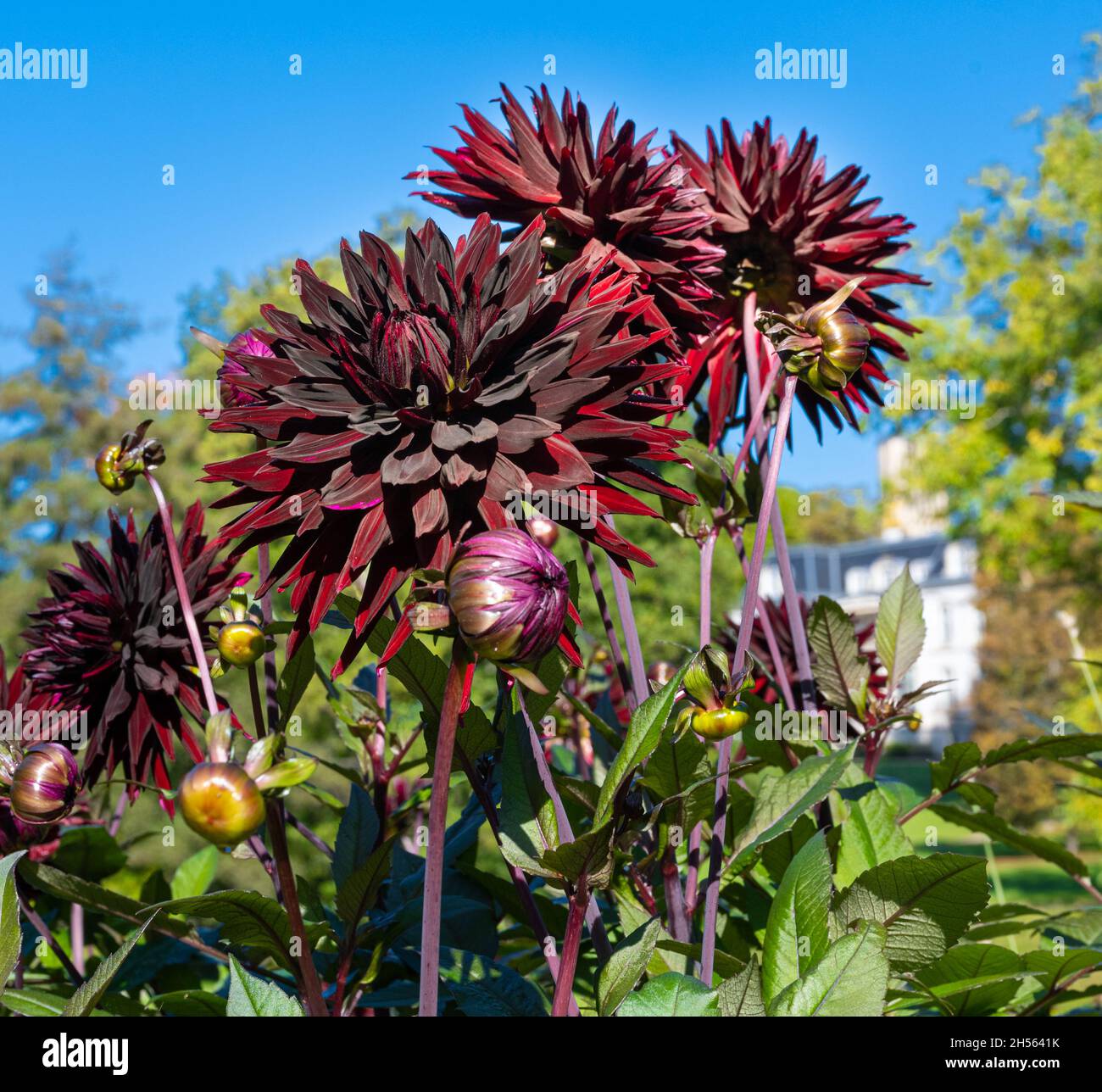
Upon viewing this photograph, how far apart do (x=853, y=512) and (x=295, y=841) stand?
48528 mm

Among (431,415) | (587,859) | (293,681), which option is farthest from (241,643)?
(587,859)

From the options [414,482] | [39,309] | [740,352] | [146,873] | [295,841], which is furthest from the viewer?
[39,309]

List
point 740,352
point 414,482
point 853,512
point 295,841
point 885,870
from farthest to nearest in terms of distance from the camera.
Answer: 1. point 853,512
2. point 295,841
3. point 740,352
4. point 885,870
5. point 414,482

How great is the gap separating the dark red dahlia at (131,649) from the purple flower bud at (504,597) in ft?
2.28

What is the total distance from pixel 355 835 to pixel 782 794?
0.48 metres

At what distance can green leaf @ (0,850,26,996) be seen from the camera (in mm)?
859

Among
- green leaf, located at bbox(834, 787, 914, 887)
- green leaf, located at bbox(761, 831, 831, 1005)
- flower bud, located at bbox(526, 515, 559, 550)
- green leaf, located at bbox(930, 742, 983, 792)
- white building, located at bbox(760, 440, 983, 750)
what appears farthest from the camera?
white building, located at bbox(760, 440, 983, 750)

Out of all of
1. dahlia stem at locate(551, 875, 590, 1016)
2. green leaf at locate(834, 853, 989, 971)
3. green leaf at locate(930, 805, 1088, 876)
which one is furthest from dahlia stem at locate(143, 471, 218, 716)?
green leaf at locate(930, 805, 1088, 876)

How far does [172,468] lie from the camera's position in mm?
12195

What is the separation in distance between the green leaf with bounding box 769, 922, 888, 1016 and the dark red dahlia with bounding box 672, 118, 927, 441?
0.74 m

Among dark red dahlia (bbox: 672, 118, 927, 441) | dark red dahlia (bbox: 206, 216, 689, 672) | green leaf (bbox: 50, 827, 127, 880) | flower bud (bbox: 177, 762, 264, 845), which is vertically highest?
dark red dahlia (bbox: 672, 118, 927, 441)

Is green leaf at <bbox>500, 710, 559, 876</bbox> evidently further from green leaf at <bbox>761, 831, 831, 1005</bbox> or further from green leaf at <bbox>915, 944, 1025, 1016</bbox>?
green leaf at <bbox>915, 944, 1025, 1016</bbox>

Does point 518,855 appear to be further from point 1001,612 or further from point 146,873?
point 1001,612

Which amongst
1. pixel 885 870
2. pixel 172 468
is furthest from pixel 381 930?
pixel 172 468
